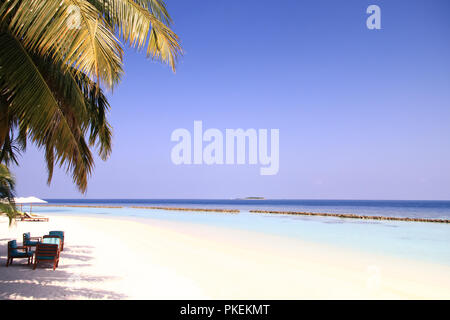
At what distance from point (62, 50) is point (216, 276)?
6084 mm

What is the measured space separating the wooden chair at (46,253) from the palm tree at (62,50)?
2.97 metres

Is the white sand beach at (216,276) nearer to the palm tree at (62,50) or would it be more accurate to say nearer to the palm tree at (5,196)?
the palm tree at (5,196)

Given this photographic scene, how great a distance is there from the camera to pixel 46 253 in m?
6.99

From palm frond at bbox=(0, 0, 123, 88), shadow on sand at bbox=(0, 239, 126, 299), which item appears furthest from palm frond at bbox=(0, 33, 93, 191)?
shadow on sand at bbox=(0, 239, 126, 299)

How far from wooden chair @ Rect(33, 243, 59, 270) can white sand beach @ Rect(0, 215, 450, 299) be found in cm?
23

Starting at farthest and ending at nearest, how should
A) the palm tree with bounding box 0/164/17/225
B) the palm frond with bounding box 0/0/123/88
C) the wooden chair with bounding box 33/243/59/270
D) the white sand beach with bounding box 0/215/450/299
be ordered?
the palm tree with bounding box 0/164/17/225, the wooden chair with bounding box 33/243/59/270, the white sand beach with bounding box 0/215/450/299, the palm frond with bounding box 0/0/123/88

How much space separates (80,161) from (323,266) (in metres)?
7.60

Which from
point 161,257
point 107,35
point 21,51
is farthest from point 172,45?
point 161,257

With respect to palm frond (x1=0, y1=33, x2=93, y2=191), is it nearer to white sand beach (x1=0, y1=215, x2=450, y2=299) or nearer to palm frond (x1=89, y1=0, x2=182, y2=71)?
palm frond (x1=89, y1=0, x2=182, y2=71)

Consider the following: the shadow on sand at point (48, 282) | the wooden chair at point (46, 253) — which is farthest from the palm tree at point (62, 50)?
the wooden chair at point (46, 253)

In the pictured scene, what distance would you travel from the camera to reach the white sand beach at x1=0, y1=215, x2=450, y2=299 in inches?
228

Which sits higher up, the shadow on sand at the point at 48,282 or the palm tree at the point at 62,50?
the palm tree at the point at 62,50

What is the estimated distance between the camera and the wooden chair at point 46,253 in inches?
273
